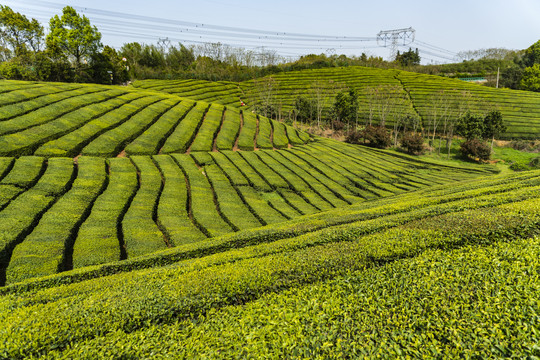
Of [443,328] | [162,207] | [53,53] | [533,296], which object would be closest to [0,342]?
[443,328]

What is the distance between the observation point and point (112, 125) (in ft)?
118

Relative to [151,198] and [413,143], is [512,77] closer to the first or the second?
[413,143]

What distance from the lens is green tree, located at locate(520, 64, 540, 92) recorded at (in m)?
85.3

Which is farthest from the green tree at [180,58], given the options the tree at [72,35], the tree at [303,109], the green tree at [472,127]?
the green tree at [472,127]

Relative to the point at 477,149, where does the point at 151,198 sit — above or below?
below

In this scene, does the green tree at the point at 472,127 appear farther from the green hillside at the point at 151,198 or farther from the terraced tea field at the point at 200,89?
the terraced tea field at the point at 200,89

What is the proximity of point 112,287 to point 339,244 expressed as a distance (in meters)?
8.85

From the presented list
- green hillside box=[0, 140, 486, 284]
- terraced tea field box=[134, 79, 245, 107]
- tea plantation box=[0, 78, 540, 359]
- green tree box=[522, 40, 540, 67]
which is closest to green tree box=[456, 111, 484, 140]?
green hillside box=[0, 140, 486, 284]

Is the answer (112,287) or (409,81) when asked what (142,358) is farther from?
(409,81)

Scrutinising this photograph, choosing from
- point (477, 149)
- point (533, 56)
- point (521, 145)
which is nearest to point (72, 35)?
point (477, 149)

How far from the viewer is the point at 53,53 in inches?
2368

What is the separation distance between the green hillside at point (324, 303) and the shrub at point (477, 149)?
4994cm

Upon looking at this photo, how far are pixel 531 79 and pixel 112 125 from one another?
119808mm

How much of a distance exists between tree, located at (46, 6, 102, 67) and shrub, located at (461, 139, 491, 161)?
286 ft
